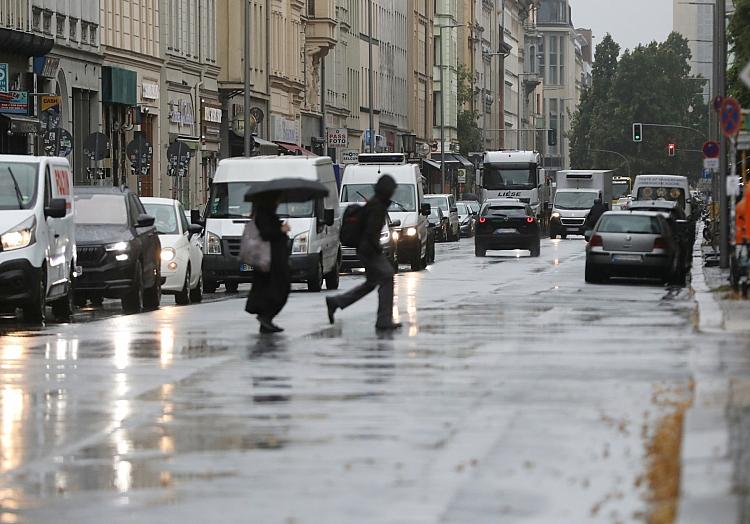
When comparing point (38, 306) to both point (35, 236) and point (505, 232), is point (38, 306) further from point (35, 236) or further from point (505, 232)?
point (505, 232)

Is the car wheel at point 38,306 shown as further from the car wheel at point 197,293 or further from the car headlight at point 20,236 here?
the car wheel at point 197,293

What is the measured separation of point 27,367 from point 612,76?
17599cm

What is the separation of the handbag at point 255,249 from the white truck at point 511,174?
6669cm

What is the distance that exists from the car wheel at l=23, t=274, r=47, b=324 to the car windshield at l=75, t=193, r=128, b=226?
16.5ft

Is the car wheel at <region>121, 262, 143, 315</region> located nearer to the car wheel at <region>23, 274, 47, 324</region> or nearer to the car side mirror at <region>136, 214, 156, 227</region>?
the car side mirror at <region>136, 214, 156, 227</region>

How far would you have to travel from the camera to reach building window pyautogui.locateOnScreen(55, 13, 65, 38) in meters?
55.6

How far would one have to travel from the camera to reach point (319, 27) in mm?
94812

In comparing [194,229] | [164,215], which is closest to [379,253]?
[194,229]

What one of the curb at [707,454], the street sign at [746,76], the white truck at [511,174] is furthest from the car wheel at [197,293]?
the white truck at [511,174]

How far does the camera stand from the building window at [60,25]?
182 ft

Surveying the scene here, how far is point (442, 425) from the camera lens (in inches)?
523

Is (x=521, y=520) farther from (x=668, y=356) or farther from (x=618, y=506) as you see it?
(x=668, y=356)

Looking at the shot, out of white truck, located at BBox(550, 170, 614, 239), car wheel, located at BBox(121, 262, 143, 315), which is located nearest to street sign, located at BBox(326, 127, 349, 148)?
white truck, located at BBox(550, 170, 614, 239)

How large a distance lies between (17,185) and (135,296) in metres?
4.43
